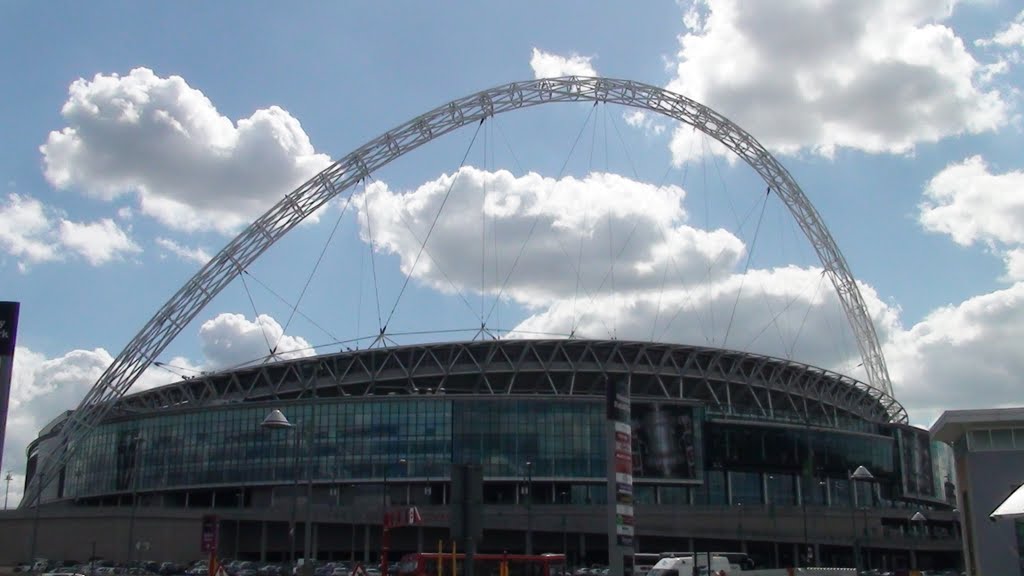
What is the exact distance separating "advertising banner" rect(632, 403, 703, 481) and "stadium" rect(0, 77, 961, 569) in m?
0.20

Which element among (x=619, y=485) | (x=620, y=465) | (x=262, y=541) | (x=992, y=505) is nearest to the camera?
(x=619, y=485)

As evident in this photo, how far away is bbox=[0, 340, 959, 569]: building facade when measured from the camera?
107 m

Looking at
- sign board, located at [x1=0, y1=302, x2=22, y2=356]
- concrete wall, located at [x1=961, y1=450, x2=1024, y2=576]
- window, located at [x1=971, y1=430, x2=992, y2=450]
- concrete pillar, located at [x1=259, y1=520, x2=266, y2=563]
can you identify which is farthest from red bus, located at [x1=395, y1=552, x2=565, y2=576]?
concrete pillar, located at [x1=259, y1=520, x2=266, y2=563]

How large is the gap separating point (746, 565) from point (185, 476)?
67.9 metres

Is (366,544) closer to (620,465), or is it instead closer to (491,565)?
(491,565)

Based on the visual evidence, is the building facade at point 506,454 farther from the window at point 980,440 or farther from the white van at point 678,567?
the window at point 980,440

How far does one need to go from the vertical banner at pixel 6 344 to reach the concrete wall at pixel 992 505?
40.1 meters

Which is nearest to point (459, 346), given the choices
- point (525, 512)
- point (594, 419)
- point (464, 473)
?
point (594, 419)

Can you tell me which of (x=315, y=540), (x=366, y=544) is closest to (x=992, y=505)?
(x=366, y=544)

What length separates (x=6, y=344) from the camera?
46.8 metres

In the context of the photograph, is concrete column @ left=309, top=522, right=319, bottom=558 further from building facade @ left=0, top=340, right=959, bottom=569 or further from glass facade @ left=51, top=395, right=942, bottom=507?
glass facade @ left=51, top=395, right=942, bottom=507

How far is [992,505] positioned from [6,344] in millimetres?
41068

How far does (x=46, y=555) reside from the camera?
104 meters

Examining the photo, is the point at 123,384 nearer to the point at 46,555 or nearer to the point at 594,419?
the point at 46,555
